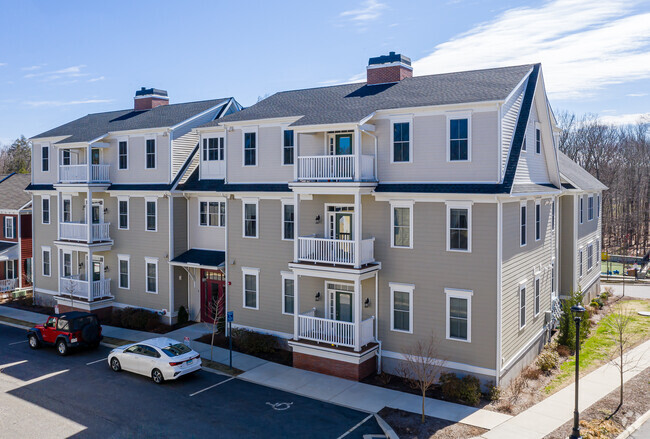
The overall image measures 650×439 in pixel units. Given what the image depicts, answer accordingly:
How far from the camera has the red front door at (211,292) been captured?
25859 millimetres

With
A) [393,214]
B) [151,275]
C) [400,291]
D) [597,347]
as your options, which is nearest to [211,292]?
[151,275]

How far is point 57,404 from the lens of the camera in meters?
17.0

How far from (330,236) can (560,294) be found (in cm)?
1431

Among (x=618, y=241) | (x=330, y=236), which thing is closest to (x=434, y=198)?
(x=330, y=236)

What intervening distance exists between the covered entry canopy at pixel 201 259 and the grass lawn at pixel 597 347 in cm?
1532

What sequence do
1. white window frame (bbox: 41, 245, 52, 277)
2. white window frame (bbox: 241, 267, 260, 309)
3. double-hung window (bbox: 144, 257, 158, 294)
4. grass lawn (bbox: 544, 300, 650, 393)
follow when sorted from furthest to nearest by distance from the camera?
white window frame (bbox: 41, 245, 52, 277)
double-hung window (bbox: 144, 257, 158, 294)
white window frame (bbox: 241, 267, 260, 309)
grass lawn (bbox: 544, 300, 650, 393)

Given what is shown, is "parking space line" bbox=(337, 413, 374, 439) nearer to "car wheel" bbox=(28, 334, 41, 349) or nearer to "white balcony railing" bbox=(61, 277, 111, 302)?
"car wheel" bbox=(28, 334, 41, 349)

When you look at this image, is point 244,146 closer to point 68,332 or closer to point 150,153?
point 150,153

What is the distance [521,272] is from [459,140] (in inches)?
230

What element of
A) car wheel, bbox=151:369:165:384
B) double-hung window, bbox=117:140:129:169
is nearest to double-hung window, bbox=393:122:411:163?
car wheel, bbox=151:369:165:384

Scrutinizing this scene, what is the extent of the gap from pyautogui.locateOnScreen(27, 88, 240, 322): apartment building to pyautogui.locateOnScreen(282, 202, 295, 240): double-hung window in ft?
23.5

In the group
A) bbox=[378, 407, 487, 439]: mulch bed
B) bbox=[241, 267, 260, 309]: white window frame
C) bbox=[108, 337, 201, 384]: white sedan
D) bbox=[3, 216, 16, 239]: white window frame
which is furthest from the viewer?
bbox=[3, 216, 16, 239]: white window frame

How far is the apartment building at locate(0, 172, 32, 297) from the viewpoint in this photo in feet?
119

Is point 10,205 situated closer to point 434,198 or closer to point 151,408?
point 151,408
